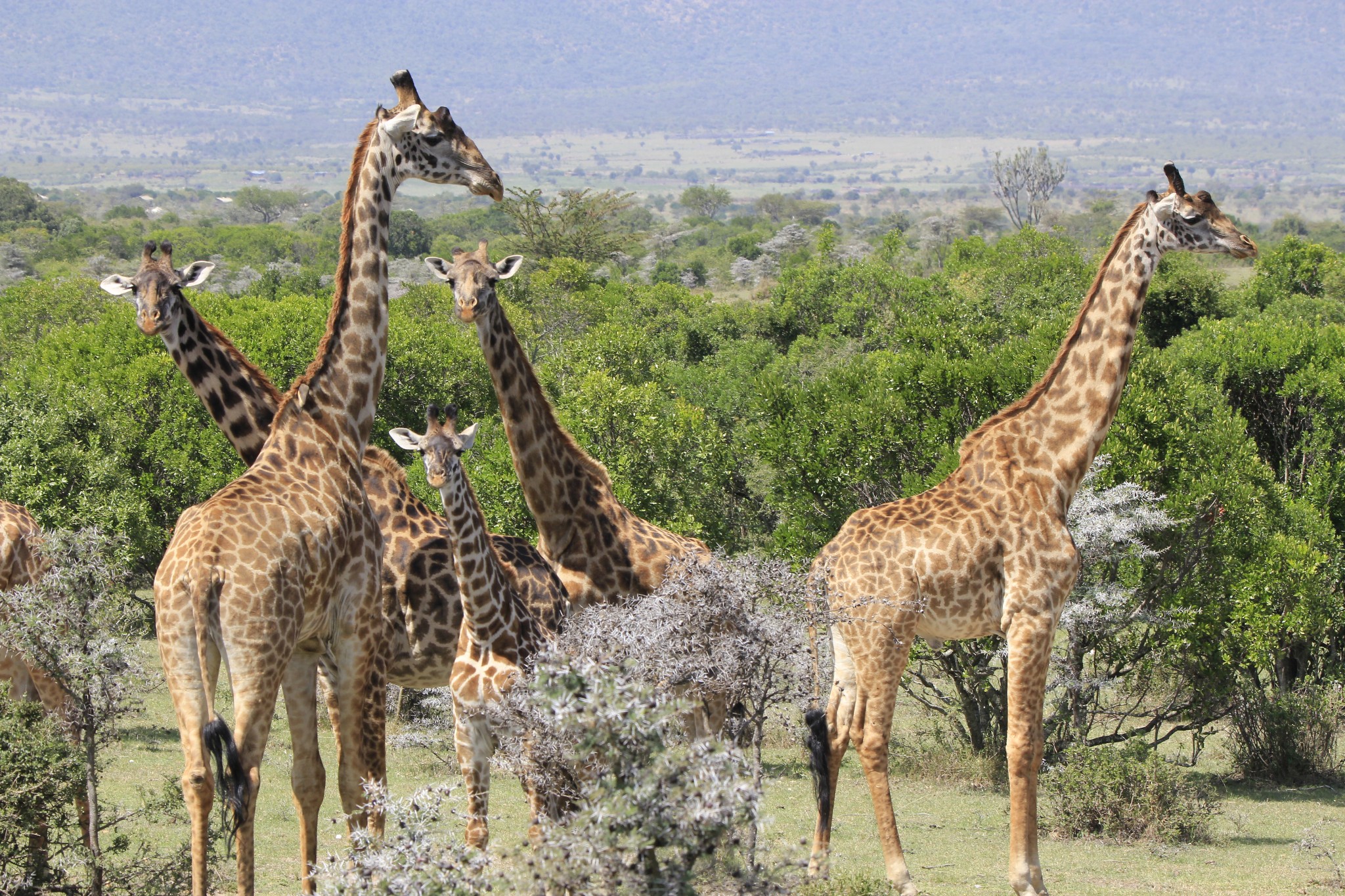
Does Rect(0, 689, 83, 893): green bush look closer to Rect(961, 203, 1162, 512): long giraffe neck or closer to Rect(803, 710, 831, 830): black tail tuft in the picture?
Rect(803, 710, 831, 830): black tail tuft

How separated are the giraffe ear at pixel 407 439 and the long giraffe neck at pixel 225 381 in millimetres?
990

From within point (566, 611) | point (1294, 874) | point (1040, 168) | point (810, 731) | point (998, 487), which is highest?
point (1040, 168)

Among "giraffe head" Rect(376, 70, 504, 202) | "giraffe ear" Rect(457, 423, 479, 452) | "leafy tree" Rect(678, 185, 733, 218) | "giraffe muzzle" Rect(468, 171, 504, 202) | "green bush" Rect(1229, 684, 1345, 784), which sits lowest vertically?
"green bush" Rect(1229, 684, 1345, 784)

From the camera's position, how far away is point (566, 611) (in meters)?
10.0

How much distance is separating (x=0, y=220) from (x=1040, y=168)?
86824 mm

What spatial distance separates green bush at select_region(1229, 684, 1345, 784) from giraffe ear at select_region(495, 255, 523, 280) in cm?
1275

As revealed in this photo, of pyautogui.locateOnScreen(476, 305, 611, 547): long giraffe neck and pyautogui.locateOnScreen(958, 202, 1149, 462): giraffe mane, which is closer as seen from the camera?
pyautogui.locateOnScreen(476, 305, 611, 547): long giraffe neck

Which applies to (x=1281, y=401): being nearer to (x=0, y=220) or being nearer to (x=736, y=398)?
(x=736, y=398)

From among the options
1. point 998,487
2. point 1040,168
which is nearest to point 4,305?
point 998,487

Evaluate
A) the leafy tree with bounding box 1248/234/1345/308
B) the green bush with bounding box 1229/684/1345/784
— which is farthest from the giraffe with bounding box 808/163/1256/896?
the leafy tree with bounding box 1248/234/1345/308

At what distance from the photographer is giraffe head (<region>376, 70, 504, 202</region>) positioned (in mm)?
9172

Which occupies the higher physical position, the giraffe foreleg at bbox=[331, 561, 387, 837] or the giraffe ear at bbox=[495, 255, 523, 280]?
the giraffe ear at bbox=[495, 255, 523, 280]

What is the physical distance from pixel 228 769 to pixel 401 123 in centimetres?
429

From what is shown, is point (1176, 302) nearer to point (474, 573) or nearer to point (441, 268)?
point (441, 268)
